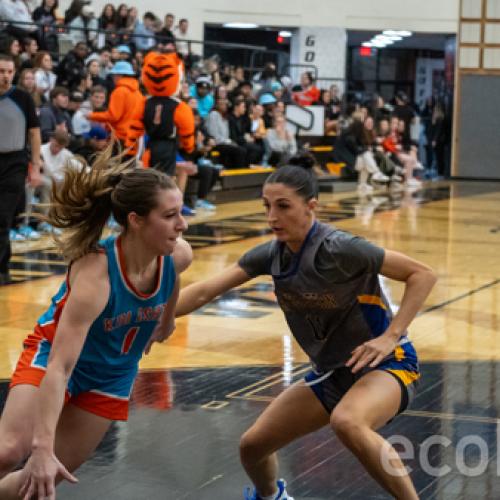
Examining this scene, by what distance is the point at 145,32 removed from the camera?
74.3 feet

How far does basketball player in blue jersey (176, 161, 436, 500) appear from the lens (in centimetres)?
426

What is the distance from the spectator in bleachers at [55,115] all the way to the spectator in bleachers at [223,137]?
398cm

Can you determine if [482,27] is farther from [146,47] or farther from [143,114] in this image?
[143,114]

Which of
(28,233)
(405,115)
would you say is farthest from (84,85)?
(405,115)

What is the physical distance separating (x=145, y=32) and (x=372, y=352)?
63.1 ft

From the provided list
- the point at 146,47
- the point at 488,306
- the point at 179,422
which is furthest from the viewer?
the point at 146,47

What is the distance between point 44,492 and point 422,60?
1247 inches

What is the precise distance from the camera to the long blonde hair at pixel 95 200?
3896 millimetres

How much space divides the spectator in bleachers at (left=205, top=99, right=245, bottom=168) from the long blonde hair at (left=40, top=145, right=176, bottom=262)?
1486 centimetres

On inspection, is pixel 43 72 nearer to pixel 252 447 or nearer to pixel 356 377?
pixel 252 447

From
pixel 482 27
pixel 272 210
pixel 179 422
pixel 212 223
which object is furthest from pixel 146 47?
pixel 272 210

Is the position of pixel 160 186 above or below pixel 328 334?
above

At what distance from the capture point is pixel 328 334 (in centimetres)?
442

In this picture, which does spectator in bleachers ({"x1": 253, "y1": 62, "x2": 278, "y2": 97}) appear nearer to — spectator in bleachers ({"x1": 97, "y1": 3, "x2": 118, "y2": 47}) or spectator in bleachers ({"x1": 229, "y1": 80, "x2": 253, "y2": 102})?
spectator in bleachers ({"x1": 229, "y1": 80, "x2": 253, "y2": 102})
